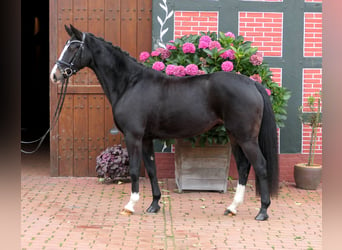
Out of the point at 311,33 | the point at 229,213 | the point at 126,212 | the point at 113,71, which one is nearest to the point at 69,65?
the point at 113,71

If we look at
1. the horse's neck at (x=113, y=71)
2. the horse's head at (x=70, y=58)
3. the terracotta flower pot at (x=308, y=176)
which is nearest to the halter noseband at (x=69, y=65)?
the horse's head at (x=70, y=58)

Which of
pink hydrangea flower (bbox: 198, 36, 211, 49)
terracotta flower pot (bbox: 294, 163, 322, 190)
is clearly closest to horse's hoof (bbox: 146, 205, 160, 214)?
pink hydrangea flower (bbox: 198, 36, 211, 49)

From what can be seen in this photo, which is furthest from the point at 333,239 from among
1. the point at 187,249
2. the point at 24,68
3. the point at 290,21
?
the point at 24,68

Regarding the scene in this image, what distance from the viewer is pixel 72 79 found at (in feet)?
21.9

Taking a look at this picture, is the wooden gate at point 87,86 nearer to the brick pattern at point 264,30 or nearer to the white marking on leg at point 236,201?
the brick pattern at point 264,30

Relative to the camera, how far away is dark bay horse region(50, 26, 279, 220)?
14.9 feet

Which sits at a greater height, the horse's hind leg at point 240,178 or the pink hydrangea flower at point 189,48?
the pink hydrangea flower at point 189,48

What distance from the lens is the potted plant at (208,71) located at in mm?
5469

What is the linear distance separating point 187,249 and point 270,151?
5.25 ft

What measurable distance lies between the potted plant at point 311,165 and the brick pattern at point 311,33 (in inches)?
27.4

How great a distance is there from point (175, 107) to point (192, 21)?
2.27 meters

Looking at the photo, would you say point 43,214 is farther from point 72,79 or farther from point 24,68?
point 24,68

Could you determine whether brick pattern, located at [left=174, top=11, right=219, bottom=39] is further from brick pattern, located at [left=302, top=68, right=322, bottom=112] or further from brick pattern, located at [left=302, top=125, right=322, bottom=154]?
brick pattern, located at [left=302, top=125, right=322, bottom=154]

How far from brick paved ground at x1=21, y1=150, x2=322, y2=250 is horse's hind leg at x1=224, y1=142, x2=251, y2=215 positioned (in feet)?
0.37
